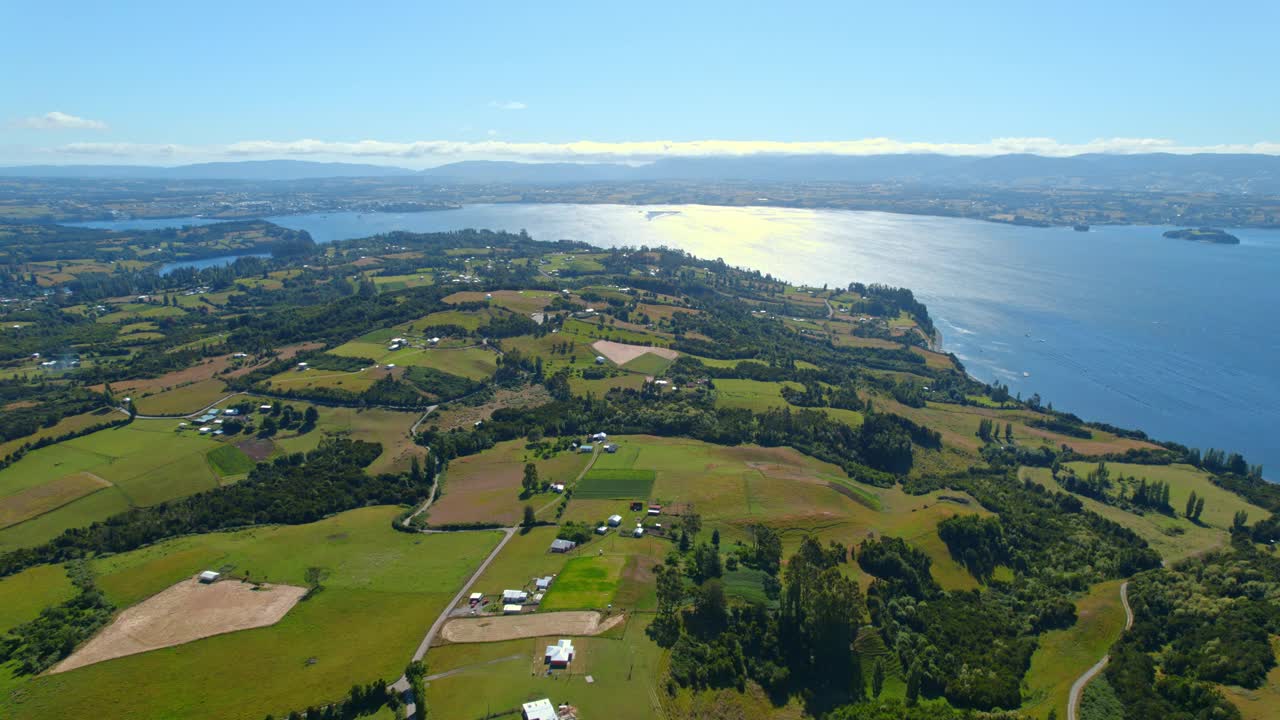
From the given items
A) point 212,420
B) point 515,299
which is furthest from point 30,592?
point 515,299

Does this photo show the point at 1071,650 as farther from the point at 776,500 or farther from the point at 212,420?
the point at 212,420

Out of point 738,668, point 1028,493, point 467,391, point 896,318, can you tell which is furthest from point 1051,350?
point 738,668

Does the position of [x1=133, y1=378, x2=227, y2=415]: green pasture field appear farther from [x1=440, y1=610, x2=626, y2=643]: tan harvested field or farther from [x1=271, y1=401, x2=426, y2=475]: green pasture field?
[x1=440, y1=610, x2=626, y2=643]: tan harvested field

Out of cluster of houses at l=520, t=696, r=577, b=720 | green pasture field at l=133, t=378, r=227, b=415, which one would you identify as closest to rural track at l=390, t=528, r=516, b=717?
cluster of houses at l=520, t=696, r=577, b=720

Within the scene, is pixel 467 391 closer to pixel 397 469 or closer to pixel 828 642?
pixel 397 469

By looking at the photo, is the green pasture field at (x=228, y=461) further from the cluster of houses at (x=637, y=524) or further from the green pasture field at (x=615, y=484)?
the cluster of houses at (x=637, y=524)

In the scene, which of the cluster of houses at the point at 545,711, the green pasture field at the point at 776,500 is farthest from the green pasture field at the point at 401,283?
the cluster of houses at the point at 545,711
